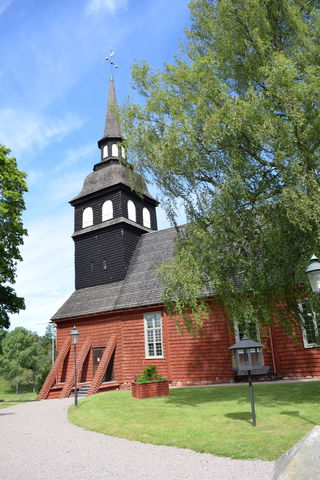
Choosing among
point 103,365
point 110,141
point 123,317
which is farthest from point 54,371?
point 110,141

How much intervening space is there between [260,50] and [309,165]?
3899 millimetres

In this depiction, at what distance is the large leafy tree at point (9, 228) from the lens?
720 inches

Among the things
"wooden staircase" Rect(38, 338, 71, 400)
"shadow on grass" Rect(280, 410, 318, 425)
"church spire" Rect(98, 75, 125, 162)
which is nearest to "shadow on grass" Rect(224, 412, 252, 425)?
"shadow on grass" Rect(280, 410, 318, 425)

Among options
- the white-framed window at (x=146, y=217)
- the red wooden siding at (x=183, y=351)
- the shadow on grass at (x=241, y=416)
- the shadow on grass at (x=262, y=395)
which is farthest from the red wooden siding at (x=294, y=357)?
the white-framed window at (x=146, y=217)

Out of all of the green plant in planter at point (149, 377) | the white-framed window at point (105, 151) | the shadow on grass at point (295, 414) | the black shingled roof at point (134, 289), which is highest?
the white-framed window at point (105, 151)

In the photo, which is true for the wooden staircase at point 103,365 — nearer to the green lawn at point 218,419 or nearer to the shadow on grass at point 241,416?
the green lawn at point 218,419

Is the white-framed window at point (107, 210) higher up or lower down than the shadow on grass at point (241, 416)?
higher up

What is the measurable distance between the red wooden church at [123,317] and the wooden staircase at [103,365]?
0.16 ft

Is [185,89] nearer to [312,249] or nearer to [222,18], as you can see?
[222,18]

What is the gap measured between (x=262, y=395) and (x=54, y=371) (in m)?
13.1

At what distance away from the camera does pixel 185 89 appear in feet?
37.5

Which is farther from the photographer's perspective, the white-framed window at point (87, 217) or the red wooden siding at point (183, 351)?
the white-framed window at point (87, 217)

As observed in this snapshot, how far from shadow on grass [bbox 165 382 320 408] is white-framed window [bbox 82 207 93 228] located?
13861 mm

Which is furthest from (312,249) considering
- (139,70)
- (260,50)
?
(139,70)
